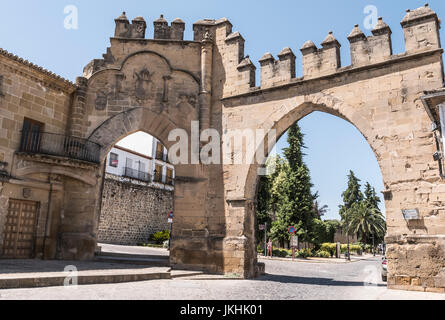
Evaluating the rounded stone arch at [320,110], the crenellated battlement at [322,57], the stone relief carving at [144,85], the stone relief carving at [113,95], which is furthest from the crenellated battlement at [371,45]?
the stone relief carving at [113,95]

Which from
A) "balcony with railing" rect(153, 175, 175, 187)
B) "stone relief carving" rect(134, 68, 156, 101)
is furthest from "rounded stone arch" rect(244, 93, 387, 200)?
"balcony with railing" rect(153, 175, 175, 187)

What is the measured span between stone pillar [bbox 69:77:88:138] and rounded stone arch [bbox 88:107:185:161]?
434 millimetres

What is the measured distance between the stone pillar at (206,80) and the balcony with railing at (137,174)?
18854mm

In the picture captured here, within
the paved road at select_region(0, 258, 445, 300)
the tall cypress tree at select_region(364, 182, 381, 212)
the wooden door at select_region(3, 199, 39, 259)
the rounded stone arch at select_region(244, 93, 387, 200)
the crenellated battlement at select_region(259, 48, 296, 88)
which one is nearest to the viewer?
the paved road at select_region(0, 258, 445, 300)

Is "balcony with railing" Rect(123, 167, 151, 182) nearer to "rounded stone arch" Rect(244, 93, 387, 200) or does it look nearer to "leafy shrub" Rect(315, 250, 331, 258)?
"leafy shrub" Rect(315, 250, 331, 258)

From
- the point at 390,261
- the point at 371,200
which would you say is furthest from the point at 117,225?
the point at 371,200

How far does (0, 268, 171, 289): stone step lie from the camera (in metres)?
5.89

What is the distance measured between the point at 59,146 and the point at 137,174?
19.6m

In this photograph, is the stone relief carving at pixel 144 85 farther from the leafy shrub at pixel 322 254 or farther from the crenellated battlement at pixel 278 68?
the leafy shrub at pixel 322 254

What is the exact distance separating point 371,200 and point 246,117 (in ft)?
147

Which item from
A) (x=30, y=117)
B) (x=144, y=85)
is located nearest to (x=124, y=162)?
(x=144, y=85)

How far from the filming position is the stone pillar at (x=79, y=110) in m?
11.2

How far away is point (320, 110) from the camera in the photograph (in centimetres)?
969
